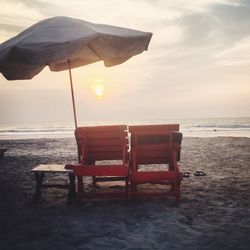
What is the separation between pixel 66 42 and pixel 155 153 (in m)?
2.74

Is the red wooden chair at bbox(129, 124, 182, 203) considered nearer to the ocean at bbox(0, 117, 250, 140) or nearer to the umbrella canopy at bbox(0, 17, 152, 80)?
the umbrella canopy at bbox(0, 17, 152, 80)

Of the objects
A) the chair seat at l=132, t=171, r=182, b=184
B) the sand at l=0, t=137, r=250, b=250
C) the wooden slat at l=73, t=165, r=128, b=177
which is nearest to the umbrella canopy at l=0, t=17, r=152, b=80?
the wooden slat at l=73, t=165, r=128, b=177

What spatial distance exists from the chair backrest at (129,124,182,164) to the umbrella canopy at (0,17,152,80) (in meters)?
1.43

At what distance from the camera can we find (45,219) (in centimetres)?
561

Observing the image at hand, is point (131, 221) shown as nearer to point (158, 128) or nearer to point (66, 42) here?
point (158, 128)

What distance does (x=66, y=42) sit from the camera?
5219 millimetres

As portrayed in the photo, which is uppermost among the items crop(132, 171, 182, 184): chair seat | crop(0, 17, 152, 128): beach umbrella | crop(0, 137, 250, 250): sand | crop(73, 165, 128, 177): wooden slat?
crop(0, 17, 152, 128): beach umbrella

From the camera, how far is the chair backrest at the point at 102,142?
21.7ft

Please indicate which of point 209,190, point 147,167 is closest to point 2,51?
point 209,190

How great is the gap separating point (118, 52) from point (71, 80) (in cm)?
217

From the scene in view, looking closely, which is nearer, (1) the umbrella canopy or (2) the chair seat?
(1) the umbrella canopy

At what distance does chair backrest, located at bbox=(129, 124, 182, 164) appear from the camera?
6.36 metres


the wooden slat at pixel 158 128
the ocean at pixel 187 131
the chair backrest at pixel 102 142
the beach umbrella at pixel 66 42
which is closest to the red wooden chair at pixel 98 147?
the chair backrest at pixel 102 142

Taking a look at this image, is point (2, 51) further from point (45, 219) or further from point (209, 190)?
point (209, 190)
